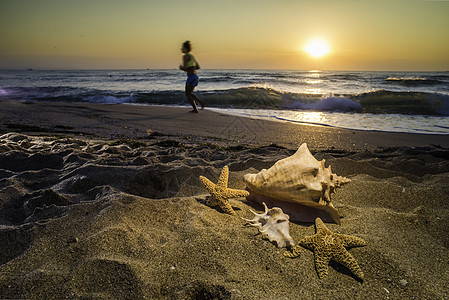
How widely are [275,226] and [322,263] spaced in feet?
1.46

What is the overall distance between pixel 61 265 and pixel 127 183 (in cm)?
139

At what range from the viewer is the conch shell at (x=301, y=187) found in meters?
2.31

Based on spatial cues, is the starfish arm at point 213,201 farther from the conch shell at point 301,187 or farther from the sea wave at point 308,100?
the sea wave at point 308,100

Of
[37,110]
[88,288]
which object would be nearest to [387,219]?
[88,288]

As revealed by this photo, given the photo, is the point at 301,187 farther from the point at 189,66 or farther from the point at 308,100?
Result: the point at 308,100

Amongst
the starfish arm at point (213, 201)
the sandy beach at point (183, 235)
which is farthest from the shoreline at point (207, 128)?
the starfish arm at point (213, 201)

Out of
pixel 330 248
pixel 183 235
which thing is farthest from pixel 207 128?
pixel 330 248

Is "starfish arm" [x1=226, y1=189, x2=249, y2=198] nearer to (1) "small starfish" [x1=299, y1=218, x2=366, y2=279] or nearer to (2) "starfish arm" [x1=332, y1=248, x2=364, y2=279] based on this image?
(1) "small starfish" [x1=299, y1=218, x2=366, y2=279]

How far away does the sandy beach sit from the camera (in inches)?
63.4

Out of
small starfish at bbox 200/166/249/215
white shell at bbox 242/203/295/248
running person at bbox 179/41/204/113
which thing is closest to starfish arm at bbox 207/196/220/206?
small starfish at bbox 200/166/249/215

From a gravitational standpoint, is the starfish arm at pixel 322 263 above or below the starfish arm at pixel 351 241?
below

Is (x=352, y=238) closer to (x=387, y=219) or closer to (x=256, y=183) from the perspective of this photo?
(x=387, y=219)

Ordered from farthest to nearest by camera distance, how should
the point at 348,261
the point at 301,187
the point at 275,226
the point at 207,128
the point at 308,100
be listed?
the point at 308,100, the point at 207,128, the point at 301,187, the point at 275,226, the point at 348,261

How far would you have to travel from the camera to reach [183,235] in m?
2.07
